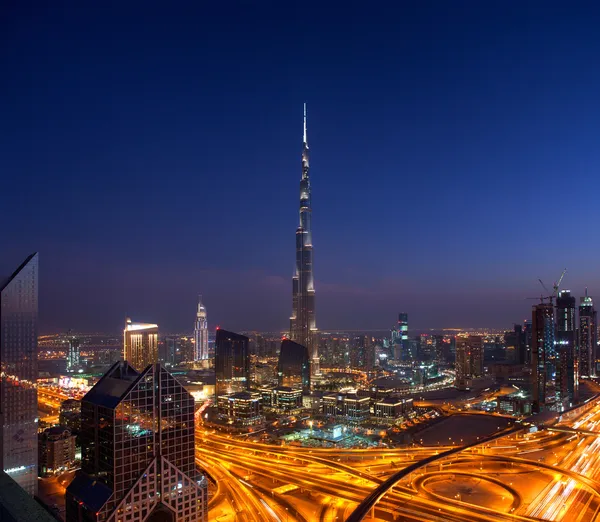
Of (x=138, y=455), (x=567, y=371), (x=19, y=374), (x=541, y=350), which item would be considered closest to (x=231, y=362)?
(x=541, y=350)

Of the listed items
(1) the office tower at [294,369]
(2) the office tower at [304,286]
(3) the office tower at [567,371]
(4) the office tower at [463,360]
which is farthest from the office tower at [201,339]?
(3) the office tower at [567,371]

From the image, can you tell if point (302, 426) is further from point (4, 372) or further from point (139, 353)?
point (139, 353)

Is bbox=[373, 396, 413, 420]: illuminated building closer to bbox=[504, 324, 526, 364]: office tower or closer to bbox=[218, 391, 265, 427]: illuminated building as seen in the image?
bbox=[218, 391, 265, 427]: illuminated building

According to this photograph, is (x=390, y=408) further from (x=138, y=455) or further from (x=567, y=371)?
(x=138, y=455)

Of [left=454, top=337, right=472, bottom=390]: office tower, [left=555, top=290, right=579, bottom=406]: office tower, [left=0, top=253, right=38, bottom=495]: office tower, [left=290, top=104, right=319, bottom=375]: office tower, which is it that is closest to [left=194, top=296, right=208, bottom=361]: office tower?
[left=290, top=104, right=319, bottom=375]: office tower

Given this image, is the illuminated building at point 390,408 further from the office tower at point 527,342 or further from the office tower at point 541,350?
the office tower at point 527,342

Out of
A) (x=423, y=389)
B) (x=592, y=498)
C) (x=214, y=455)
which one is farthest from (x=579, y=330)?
(x=214, y=455)

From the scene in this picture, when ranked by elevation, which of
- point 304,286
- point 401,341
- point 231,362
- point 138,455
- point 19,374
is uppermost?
point 304,286
